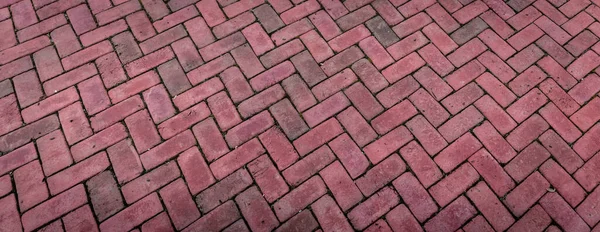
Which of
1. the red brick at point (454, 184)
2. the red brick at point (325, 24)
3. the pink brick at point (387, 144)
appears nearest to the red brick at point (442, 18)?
the red brick at point (325, 24)

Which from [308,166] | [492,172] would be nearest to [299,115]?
[308,166]

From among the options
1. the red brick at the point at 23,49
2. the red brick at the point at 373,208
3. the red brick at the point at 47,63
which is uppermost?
the red brick at the point at 23,49

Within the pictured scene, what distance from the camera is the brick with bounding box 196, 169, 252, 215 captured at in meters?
2.15

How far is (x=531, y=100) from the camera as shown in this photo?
99.3 inches

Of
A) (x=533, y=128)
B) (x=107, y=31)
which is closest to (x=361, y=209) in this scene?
(x=533, y=128)

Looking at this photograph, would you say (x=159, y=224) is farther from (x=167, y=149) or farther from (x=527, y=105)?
(x=527, y=105)

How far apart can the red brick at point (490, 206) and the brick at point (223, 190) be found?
1350 millimetres

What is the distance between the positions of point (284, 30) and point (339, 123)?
2.90 ft

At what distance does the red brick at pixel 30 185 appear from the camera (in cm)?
213

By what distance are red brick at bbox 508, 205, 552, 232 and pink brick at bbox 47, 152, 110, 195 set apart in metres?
2.45

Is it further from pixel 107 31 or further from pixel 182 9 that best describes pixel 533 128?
pixel 107 31

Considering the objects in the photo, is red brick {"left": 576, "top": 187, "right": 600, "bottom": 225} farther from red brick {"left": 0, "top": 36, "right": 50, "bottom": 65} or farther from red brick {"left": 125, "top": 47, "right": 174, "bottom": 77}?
red brick {"left": 0, "top": 36, "right": 50, "bottom": 65}

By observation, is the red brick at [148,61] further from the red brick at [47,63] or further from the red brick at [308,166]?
the red brick at [308,166]

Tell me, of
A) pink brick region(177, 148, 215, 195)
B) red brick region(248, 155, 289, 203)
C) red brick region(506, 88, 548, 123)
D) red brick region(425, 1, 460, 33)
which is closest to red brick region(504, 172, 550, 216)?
red brick region(506, 88, 548, 123)
